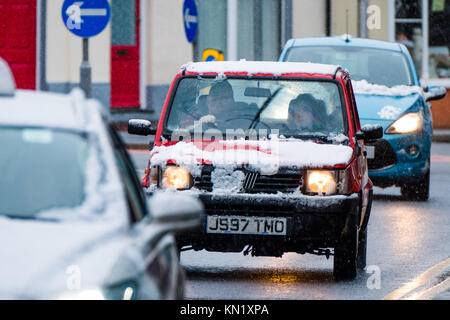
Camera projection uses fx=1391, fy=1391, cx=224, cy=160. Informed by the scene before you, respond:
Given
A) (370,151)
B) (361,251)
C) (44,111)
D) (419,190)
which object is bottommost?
(419,190)

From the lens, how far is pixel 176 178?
9570 millimetres

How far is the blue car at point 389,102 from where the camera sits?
50.6ft

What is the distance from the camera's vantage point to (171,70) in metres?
26.4

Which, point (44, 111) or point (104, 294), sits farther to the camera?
point (44, 111)

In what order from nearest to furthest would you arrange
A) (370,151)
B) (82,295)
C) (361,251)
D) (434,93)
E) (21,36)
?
(82,295)
(361,251)
(370,151)
(434,93)
(21,36)

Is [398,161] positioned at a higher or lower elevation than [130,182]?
lower

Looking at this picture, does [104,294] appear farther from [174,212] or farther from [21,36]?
[21,36]

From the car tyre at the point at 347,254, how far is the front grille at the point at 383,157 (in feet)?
18.5

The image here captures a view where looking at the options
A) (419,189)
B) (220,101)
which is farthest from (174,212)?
(419,189)

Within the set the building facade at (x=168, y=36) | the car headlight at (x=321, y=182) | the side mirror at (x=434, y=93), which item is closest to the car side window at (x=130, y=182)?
the car headlight at (x=321, y=182)

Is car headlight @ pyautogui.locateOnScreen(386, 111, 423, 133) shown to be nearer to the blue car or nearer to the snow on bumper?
the blue car

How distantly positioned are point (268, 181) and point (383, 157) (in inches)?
243

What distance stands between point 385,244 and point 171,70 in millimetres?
14777
